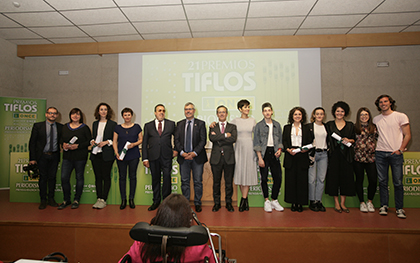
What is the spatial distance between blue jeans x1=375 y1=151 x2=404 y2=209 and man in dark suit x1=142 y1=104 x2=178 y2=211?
2.90 meters

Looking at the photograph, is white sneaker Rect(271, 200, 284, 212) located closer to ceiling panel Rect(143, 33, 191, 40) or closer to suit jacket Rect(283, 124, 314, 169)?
suit jacket Rect(283, 124, 314, 169)

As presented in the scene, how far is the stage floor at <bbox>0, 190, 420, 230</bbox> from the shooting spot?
8.54 ft

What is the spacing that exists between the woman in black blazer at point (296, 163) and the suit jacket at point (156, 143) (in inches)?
67.1

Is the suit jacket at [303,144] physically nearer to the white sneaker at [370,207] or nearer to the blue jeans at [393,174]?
the blue jeans at [393,174]

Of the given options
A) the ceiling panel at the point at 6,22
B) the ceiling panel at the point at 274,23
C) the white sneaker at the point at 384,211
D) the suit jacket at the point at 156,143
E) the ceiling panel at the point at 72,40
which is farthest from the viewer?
the ceiling panel at the point at 72,40

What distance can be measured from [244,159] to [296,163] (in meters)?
0.74

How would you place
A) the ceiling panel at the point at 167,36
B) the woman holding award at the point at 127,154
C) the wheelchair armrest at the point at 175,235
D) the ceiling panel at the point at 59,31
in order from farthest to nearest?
1. the ceiling panel at the point at 167,36
2. the ceiling panel at the point at 59,31
3. the woman holding award at the point at 127,154
4. the wheelchair armrest at the point at 175,235

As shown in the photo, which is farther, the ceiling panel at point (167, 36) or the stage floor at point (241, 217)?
the ceiling panel at point (167, 36)

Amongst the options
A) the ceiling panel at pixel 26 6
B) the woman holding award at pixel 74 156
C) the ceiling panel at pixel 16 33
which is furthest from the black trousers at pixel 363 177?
the ceiling panel at pixel 16 33

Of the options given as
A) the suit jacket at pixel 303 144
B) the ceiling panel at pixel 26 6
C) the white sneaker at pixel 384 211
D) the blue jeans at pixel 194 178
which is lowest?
the white sneaker at pixel 384 211

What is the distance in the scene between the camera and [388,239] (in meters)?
2.41

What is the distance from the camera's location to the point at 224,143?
3166 millimetres

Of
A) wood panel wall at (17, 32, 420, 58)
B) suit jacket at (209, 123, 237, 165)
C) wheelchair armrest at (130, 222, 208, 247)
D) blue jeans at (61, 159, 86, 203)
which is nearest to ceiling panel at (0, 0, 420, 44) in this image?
wood panel wall at (17, 32, 420, 58)

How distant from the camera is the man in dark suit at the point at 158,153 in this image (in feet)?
10.5
